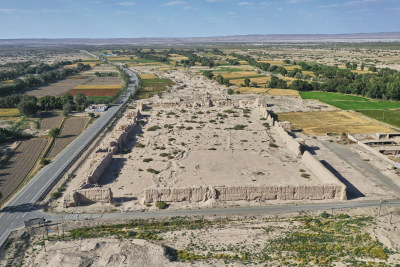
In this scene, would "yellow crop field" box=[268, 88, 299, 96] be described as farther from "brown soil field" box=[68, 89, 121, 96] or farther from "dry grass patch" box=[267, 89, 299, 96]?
"brown soil field" box=[68, 89, 121, 96]

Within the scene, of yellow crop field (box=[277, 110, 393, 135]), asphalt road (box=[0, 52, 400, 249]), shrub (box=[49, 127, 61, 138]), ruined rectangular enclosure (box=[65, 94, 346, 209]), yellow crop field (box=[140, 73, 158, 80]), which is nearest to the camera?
asphalt road (box=[0, 52, 400, 249])

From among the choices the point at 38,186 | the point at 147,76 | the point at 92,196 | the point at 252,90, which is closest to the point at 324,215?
the point at 92,196

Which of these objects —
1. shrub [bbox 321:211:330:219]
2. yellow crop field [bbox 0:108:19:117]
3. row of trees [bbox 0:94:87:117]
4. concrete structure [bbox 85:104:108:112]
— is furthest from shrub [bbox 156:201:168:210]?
yellow crop field [bbox 0:108:19:117]

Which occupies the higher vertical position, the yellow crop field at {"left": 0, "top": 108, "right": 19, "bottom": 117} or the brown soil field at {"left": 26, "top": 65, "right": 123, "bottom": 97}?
the brown soil field at {"left": 26, "top": 65, "right": 123, "bottom": 97}

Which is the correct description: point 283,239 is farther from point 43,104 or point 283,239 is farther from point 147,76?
point 147,76

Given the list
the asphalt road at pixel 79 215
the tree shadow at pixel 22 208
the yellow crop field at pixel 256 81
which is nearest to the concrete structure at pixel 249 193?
the asphalt road at pixel 79 215

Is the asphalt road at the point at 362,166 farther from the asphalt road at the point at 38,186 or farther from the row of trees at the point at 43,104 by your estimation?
the row of trees at the point at 43,104

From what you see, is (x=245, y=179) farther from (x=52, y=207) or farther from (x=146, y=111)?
(x=146, y=111)
